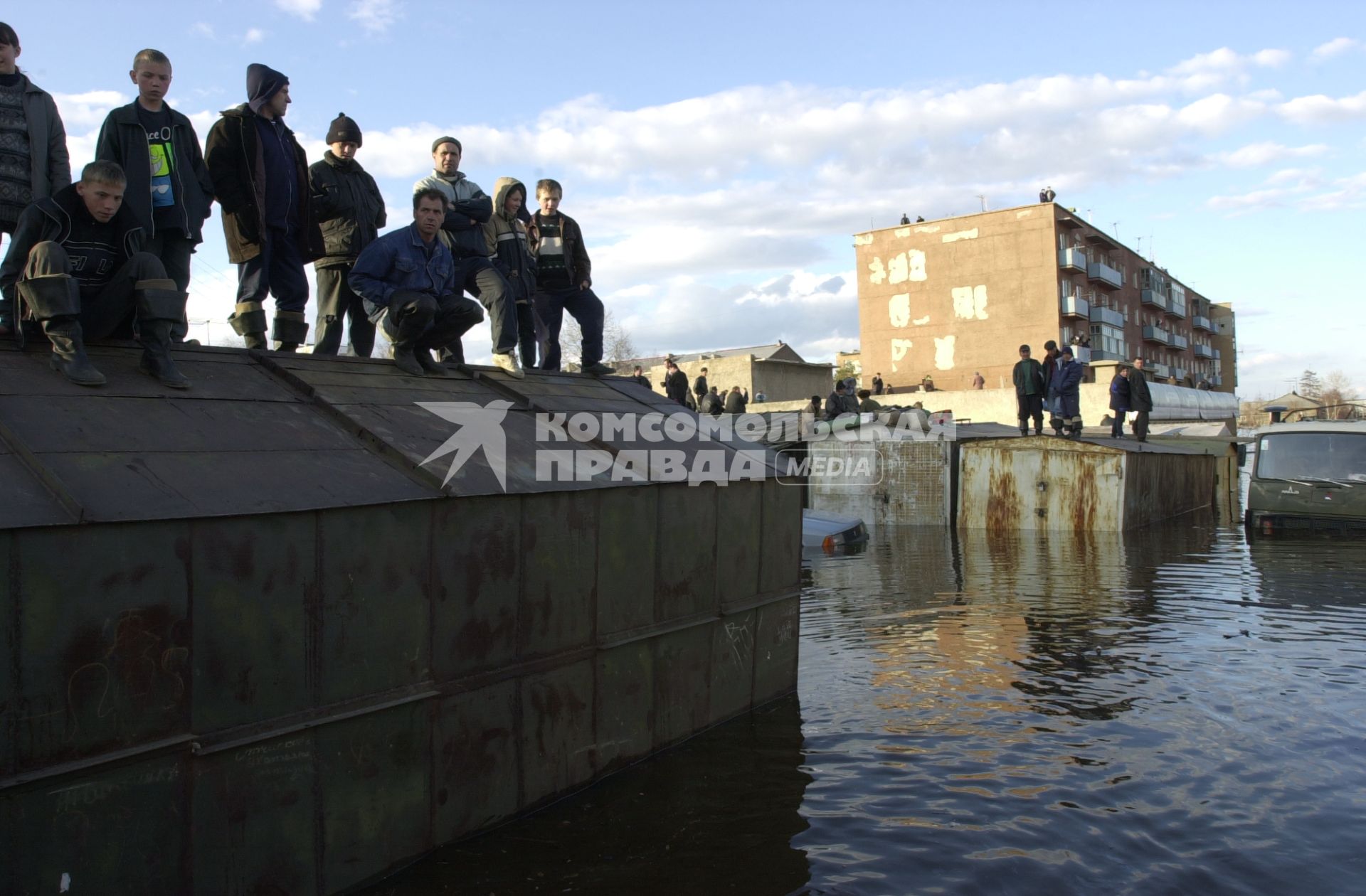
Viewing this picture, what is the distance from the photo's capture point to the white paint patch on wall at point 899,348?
176ft

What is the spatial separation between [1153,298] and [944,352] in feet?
83.1

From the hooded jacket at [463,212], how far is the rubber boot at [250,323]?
1.63m

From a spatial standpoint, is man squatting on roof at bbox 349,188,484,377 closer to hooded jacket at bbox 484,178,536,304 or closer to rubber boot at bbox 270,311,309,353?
rubber boot at bbox 270,311,309,353

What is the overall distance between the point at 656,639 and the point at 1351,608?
7.97 metres

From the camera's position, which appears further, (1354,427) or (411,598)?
(1354,427)

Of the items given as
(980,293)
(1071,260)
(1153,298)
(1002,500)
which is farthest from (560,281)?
(1153,298)

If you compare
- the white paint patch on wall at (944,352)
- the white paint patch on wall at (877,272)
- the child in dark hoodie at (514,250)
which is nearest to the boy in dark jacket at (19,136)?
the child in dark hoodie at (514,250)

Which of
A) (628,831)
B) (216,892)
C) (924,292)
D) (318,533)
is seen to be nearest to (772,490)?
(628,831)

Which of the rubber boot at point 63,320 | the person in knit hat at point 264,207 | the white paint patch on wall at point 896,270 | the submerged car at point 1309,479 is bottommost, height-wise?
the submerged car at point 1309,479

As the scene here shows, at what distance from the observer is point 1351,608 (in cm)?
976

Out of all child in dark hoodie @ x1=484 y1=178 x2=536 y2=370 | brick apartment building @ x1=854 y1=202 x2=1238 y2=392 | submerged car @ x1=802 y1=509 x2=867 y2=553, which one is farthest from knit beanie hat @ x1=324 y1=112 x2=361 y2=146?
brick apartment building @ x1=854 y1=202 x2=1238 y2=392

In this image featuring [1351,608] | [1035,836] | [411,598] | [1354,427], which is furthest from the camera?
[1354,427]

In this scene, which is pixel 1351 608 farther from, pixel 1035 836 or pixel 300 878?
pixel 300 878

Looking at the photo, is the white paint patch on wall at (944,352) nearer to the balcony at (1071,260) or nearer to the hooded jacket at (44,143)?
the balcony at (1071,260)
